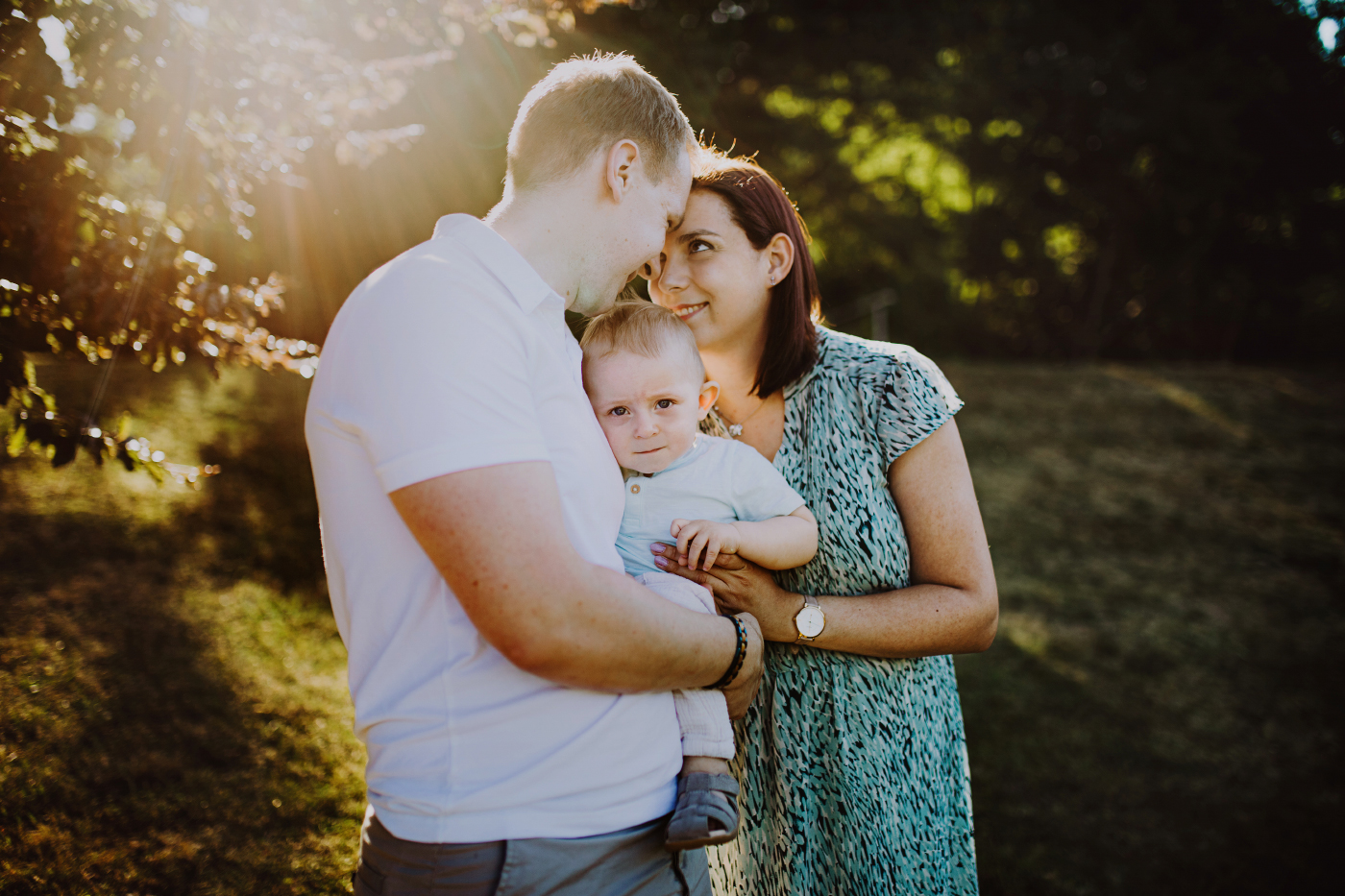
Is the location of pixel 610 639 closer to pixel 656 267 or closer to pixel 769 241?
pixel 656 267

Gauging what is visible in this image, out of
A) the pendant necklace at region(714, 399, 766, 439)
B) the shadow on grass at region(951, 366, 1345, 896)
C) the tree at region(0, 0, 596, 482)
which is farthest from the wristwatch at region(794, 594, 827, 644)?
the shadow on grass at region(951, 366, 1345, 896)

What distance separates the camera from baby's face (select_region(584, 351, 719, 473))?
6.37 ft

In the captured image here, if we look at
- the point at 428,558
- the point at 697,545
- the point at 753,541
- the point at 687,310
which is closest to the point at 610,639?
the point at 428,558

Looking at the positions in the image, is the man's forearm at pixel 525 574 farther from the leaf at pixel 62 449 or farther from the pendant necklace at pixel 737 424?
the leaf at pixel 62 449

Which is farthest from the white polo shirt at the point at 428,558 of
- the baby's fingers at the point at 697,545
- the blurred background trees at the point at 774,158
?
the blurred background trees at the point at 774,158

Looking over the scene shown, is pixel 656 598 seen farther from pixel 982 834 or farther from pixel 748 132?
pixel 748 132

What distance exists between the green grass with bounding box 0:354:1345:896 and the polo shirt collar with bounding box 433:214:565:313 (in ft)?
9.92

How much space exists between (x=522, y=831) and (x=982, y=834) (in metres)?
3.90

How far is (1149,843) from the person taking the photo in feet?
13.9

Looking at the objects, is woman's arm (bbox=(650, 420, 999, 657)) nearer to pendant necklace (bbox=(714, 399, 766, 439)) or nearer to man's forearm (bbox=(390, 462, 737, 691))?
pendant necklace (bbox=(714, 399, 766, 439))

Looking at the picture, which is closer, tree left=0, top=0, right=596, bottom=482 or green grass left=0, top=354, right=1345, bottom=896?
tree left=0, top=0, right=596, bottom=482

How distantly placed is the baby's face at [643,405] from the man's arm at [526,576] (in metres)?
0.70

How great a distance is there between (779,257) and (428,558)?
5.05ft

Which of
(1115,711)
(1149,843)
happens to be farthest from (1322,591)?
(1149,843)
